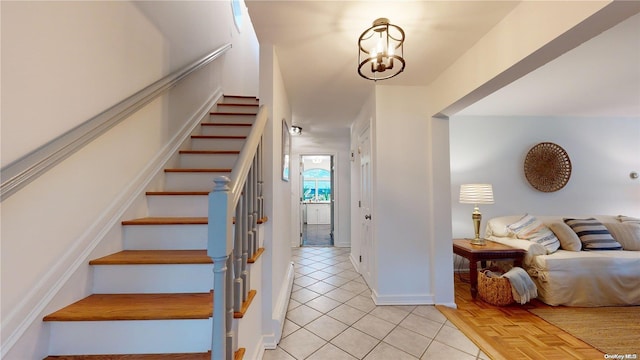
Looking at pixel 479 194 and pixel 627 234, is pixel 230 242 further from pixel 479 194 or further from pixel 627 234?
pixel 627 234

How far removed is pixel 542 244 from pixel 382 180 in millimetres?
1992

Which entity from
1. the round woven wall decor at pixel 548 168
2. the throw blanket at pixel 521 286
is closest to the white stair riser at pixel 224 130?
the throw blanket at pixel 521 286

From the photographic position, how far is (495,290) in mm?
2494

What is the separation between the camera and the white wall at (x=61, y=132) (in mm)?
917

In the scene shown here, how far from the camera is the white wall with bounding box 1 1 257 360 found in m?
0.92

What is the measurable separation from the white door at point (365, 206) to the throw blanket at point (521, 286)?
56.9 inches

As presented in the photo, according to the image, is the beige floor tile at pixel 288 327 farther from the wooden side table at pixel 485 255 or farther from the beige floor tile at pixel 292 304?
the wooden side table at pixel 485 255

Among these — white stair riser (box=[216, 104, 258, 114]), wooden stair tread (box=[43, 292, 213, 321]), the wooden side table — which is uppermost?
white stair riser (box=[216, 104, 258, 114])

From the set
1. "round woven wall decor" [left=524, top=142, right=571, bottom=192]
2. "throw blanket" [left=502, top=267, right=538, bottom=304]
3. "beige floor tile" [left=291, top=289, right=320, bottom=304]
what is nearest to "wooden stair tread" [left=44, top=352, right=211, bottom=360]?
"beige floor tile" [left=291, top=289, right=320, bottom=304]

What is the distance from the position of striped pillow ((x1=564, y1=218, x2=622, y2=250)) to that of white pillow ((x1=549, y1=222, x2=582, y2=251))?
0.10 metres

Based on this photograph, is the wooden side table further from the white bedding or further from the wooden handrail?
the wooden handrail

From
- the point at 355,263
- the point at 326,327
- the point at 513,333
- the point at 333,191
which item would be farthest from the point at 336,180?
the point at 513,333

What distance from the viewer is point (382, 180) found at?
2.58m

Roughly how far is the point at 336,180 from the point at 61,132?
442 centimetres
